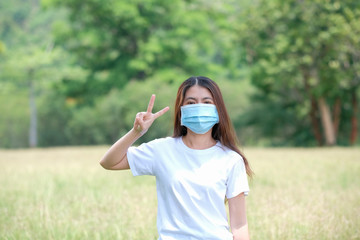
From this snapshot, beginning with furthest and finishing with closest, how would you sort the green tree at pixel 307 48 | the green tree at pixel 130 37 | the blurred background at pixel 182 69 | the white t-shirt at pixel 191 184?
the green tree at pixel 130 37 < the blurred background at pixel 182 69 < the green tree at pixel 307 48 < the white t-shirt at pixel 191 184

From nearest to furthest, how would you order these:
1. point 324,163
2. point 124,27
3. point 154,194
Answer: point 154,194 < point 324,163 < point 124,27

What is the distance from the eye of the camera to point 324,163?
12930mm

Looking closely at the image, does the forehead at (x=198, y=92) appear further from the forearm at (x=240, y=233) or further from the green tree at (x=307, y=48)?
the green tree at (x=307, y=48)

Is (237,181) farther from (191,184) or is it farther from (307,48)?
(307,48)

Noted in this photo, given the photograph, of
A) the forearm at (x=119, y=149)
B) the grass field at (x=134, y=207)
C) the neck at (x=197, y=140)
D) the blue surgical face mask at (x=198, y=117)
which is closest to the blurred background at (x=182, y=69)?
the grass field at (x=134, y=207)

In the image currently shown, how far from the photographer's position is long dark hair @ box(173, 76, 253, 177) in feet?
10.6

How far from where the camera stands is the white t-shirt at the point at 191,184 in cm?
308

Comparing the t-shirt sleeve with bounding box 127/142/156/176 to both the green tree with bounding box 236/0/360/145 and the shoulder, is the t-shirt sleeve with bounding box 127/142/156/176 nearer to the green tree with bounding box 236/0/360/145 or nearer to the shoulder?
the shoulder

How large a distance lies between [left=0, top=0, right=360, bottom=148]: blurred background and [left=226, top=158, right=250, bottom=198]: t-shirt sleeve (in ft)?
68.0

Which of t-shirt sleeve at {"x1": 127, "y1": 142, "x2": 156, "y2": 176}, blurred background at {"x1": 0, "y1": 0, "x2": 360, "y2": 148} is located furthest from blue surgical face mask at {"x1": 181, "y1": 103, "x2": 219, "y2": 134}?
blurred background at {"x1": 0, "y1": 0, "x2": 360, "y2": 148}

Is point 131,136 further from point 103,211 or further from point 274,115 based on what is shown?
point 274,115

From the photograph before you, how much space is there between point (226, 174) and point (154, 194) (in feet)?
15.4

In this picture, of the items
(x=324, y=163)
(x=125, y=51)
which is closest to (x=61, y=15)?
(x=125, y=51)

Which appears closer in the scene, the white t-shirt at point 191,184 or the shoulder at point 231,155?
the white t-shirt at point 191,184
